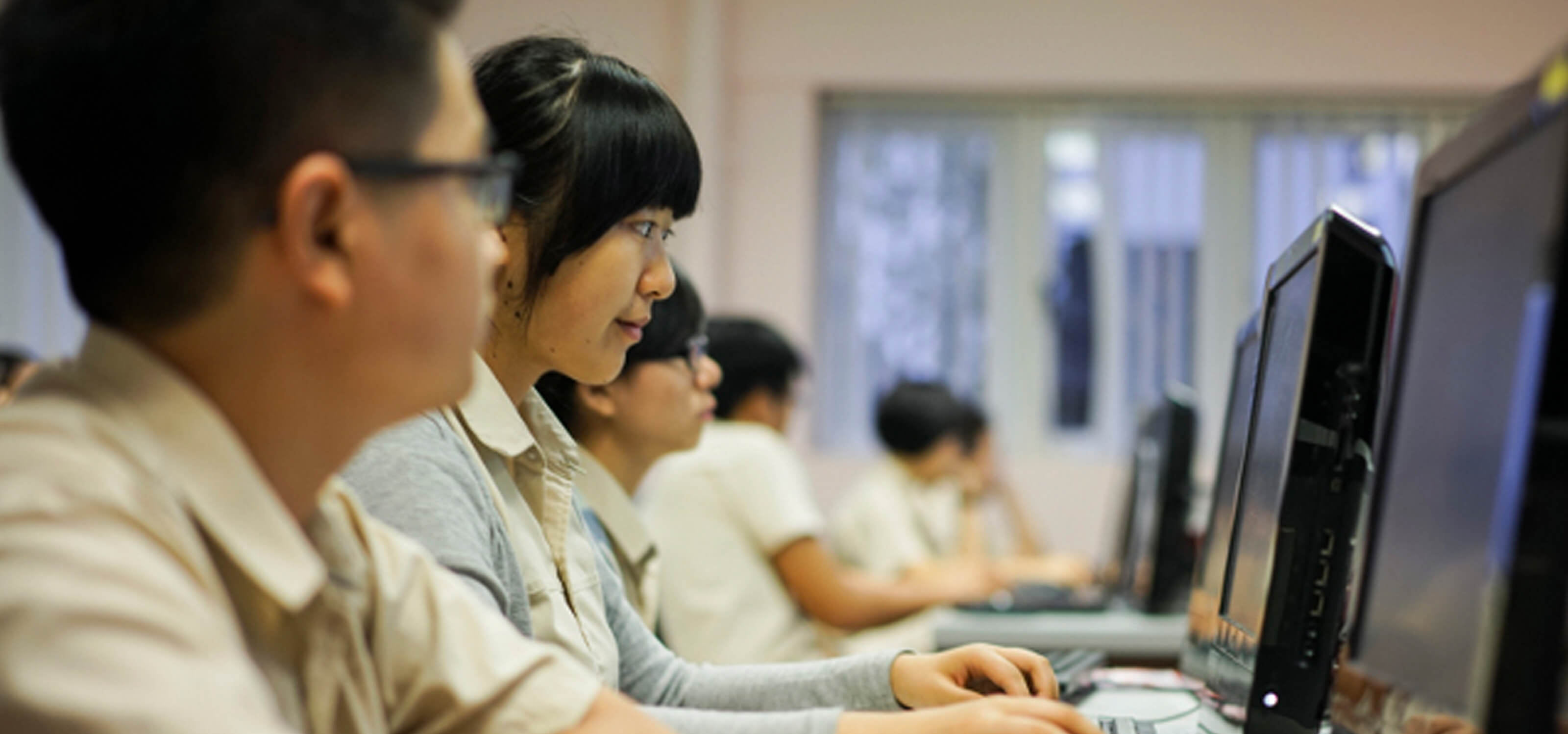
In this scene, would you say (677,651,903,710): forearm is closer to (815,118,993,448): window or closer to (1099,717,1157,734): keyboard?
(1099,717,1157,734): keyboard

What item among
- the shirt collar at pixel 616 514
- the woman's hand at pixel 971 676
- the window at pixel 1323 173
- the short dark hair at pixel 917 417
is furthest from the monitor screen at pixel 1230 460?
the window at pixel 1323 173

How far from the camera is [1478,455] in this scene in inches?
29.5

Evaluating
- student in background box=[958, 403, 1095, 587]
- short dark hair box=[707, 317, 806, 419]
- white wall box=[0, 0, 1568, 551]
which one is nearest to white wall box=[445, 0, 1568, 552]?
white wall box=[0, 0, 1568, 551]

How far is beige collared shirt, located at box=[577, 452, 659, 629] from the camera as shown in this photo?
5.75ft

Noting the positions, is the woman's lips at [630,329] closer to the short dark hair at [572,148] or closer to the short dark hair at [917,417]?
the short dark hair at [572,148]

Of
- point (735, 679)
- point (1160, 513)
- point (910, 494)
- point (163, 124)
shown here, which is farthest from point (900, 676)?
point (910, 494)

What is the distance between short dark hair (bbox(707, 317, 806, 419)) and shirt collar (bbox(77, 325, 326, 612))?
2.49 meters

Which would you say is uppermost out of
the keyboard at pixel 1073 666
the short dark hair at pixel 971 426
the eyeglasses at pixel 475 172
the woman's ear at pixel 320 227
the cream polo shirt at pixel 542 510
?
the eyeglasses at pixel 475 172

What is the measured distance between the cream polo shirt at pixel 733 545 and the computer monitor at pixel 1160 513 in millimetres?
694

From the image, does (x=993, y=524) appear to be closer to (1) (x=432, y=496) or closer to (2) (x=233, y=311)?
(1) (x=432, y=496)

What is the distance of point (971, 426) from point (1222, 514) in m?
3.18

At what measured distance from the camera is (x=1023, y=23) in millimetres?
5180

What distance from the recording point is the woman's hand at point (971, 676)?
1.17 m

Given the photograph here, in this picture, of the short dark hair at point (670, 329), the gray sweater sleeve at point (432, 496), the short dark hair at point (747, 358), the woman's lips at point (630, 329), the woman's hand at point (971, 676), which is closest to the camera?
the gray sweater sleeve at point (432, 496)
